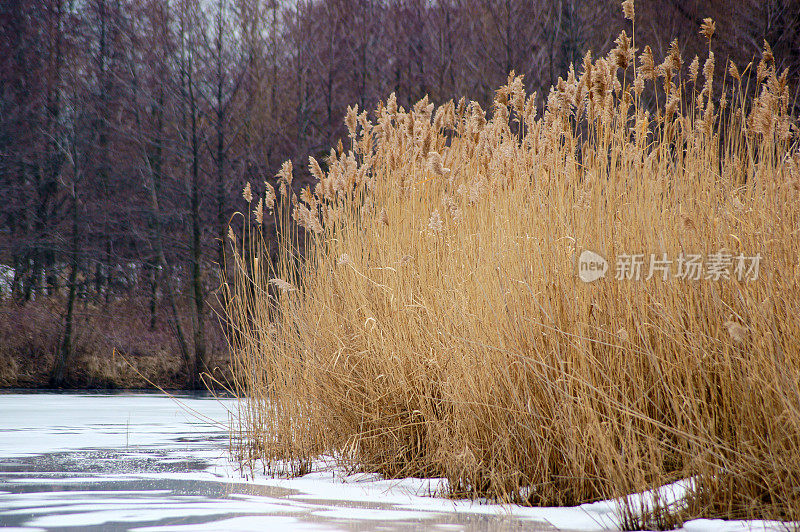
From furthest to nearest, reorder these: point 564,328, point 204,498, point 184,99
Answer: point 184,99, point 204,498, point 564,328

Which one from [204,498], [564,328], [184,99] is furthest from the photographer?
[184,99]

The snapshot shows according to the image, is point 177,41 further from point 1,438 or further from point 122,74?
point 1,438

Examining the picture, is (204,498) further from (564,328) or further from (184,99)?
(184,99)

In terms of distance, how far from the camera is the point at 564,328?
3006 mm

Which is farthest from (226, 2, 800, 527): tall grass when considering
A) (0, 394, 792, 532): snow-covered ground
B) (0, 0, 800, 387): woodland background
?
(0, 0, 800, 387): woodland background

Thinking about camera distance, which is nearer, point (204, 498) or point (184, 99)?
point (204, 498)

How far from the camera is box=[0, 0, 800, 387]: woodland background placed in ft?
52.5

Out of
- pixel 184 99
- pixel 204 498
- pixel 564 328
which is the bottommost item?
pixel 204 498

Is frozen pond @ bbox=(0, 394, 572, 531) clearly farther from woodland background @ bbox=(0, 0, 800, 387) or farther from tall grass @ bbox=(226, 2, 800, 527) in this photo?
woodland background @ bbox=(0, 0, 800, 387)

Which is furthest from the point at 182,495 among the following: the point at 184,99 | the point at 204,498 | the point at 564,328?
the point at 184,99

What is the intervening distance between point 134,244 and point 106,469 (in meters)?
15.3

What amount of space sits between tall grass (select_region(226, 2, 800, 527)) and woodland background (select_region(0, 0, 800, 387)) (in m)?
11.4

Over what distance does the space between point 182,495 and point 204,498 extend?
0.12m

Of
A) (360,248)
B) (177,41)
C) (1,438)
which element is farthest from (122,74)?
(360,248)
